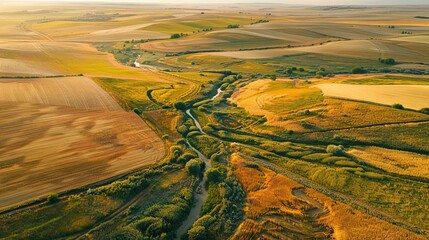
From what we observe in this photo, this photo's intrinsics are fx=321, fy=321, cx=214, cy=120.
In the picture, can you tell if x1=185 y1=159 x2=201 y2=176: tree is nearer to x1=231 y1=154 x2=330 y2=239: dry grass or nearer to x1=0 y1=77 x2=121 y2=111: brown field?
x1=231 y1=154 x2=330 y2=239: dry grass

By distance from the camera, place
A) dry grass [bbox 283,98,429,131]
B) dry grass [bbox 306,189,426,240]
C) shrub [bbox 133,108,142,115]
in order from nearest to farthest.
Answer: dry grass [bbox 306,189,426,240] < dry grass [bbox 283,98,429,131] < shrub [bbox 133,108,142,115]

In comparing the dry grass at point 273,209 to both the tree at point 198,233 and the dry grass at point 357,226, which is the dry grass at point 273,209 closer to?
the dry grass at point 357,226

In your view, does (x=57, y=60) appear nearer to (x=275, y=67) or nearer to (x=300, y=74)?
(x=275, y=67)

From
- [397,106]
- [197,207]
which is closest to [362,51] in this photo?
[397,106]

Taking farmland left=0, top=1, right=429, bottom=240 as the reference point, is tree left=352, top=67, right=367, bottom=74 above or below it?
above

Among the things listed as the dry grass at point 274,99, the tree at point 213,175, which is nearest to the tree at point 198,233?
the tree at point 213,175

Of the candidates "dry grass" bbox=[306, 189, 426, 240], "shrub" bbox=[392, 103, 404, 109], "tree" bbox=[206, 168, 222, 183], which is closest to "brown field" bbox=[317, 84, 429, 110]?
"shrub" bbox=[392, 103, 404, 109]

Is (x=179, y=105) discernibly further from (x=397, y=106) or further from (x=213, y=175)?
(x=397, y=106)
